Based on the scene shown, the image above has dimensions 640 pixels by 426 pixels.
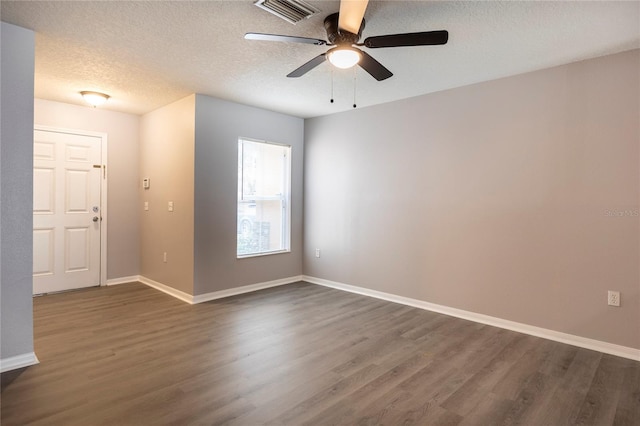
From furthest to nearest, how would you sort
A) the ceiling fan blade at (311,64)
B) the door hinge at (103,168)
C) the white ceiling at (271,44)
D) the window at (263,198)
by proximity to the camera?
1. the door hinge at (103,168)
2. the window at (263,198)
3. the ceiling fan blade at (311,64)
4. the white ceiling at (271,44)

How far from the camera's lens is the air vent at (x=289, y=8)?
219 centimetres

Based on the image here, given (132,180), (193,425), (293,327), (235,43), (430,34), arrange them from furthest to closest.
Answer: (132,180), (293,327), (235,43), (430,34), (193,425)

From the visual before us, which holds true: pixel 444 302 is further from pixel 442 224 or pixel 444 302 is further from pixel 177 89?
pixel 177 89

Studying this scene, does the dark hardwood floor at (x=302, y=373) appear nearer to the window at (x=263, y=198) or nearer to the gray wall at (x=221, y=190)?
the gray wall at (x=221, y=190)

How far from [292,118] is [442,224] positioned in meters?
2.71

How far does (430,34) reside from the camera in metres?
2.07

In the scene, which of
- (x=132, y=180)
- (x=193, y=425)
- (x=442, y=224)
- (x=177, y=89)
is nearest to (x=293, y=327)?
(x=193, y=425)

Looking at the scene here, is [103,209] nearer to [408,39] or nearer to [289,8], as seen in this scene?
[289,8]

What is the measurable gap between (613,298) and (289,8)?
340cm

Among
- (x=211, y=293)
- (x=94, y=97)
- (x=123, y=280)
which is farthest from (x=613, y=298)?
(x=123, y=280)

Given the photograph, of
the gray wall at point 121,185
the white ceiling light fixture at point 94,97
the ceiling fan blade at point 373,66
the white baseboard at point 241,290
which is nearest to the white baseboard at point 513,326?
the white baseboard at point 241,290

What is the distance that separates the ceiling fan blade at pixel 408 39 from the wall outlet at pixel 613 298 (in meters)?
2.52

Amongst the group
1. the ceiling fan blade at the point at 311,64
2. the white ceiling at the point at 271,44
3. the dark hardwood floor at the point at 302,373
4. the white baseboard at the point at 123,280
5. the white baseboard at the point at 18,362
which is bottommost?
the dark hardwood floor at the point at 302,373

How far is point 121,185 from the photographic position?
16.8 feet
